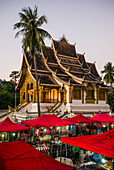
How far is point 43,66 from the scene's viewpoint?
2291 centimetres

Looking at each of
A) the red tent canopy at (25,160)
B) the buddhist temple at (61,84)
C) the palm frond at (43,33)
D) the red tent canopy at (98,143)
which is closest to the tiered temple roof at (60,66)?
the buddhist temple at (61,84)

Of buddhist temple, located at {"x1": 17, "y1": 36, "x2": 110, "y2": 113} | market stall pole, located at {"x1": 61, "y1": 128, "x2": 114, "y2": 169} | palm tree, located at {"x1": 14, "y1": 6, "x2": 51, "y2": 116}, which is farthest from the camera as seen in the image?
buddhist temple, located at {"x1": 17, "y1": 36, "x2": 110, "y2": 113}

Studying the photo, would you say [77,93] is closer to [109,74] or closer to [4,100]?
[4,100]

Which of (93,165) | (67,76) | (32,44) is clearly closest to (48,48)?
(67,76)

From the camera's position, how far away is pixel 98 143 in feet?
15.9

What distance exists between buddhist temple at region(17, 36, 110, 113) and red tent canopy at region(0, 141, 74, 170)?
14.9 m

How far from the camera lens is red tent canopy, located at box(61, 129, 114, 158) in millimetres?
4340

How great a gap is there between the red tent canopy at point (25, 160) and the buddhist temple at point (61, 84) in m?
14.9

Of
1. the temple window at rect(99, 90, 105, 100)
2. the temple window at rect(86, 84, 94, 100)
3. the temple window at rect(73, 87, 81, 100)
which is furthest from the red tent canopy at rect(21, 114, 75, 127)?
the temple window at rect(99, 90, 105, 100)

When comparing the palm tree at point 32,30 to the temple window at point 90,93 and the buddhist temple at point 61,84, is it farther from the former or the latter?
the temple window at point 90,93

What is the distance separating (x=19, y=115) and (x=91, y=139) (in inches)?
508

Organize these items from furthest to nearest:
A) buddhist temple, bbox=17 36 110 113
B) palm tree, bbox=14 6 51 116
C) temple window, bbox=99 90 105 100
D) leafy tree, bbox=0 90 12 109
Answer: leafy tree, bbox=0 90 12 109 → temple window, bbox=99 90 105 100 → buddhist temple, bbox=17 36 110 113 → palm tree, bbox=14 6 51 116

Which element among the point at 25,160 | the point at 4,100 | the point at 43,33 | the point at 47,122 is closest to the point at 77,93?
the point at 43,33

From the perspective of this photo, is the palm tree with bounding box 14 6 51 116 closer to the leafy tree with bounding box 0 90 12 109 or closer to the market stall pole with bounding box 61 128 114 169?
the market stall pole with bounding box 61 128 114 169
